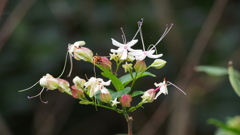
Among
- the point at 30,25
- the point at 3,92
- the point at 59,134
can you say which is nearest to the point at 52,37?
the point at 30,25

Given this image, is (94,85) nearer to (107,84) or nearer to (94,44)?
(107,84)

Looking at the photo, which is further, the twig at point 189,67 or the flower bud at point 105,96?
the twig at point 189,67

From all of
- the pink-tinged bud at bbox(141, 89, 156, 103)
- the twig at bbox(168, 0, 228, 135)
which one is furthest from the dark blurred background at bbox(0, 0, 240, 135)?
the pink-tinged bud at bbox(141, 89, 156, 103)

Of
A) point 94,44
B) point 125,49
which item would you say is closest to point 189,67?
point 94,44

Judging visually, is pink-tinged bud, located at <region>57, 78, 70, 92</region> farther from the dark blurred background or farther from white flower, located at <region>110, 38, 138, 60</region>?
the dark blurred background

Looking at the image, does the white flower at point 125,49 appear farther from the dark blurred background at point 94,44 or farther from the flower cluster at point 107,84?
the dark blurred background at point 94,44

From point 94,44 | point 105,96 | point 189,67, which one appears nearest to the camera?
point 105,96

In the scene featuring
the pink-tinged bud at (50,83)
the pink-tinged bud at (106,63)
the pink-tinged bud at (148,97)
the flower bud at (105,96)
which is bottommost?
the pink-tinged bud at (50,83)

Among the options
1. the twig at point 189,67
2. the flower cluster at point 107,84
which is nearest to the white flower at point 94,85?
the flower cluster at point 107,84
